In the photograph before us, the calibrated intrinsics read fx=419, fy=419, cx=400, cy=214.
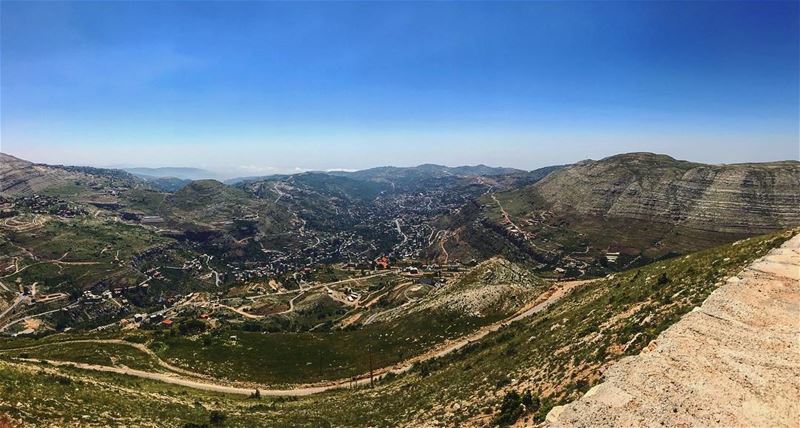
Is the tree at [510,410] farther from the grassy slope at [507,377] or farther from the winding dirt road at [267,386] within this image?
the winding dirt road at [267,386]

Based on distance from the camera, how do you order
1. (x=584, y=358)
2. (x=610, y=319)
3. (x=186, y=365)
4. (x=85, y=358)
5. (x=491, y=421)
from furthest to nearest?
(x=186, y=365), (x=85, y=358), (x=610, y=319), (x=584, y=358), (x=491, y=421)

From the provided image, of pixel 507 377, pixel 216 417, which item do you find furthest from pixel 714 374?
pixel 216 417

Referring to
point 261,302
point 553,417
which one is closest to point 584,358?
point 553,417

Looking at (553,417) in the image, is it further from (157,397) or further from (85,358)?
(85,358)

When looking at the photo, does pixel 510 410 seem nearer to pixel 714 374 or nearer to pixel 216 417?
pixel 714 374

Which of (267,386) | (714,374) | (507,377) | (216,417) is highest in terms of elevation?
(714,374)

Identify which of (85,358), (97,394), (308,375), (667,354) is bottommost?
(308,375)

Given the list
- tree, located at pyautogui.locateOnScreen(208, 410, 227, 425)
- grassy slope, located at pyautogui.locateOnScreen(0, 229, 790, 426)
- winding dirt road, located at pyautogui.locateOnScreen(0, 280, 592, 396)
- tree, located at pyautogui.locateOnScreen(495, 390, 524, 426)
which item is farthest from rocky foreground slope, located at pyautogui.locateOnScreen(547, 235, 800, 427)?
winding dirt road, located at pyautogui.locateOnScreen(0, 280, 592, 396)
